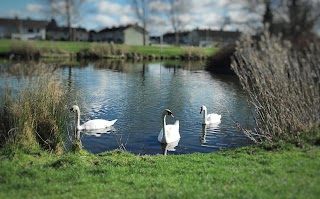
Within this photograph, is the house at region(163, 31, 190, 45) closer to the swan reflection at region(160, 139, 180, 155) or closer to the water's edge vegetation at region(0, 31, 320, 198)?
the swan reflection at region(160, 139, 180, 155)

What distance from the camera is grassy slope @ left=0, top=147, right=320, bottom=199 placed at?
6.27 m

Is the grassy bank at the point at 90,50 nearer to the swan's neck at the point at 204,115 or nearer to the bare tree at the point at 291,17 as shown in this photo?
the bare tree at the point at 291,17

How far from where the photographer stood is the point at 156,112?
1777cm

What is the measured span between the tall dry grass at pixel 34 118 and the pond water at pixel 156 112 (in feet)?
5.54

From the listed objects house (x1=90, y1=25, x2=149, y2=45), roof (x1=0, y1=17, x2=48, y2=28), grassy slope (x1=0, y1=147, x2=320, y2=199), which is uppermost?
roof (x1=0, y1=17, x2=48, y2=28)

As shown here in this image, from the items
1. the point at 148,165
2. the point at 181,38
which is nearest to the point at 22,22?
the point at 181,38

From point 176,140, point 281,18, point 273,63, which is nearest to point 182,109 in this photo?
point 176,140

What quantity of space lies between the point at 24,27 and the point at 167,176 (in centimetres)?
10582

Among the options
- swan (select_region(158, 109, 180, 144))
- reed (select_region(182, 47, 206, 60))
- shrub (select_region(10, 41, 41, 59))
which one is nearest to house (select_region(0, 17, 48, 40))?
shrub (select_region(10, 41, 41, 59))

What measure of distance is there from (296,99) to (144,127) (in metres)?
6.45

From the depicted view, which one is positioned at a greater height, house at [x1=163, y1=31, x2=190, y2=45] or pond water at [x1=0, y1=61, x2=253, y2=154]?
house at [x1=163, y1=31, x2=190, y2=45]

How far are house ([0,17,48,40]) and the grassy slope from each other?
98232 mm

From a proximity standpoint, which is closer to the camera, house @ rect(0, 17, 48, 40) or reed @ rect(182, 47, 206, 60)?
reed @ rect(182, 47, 206, 60)

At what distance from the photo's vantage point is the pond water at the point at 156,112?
43.0ft
